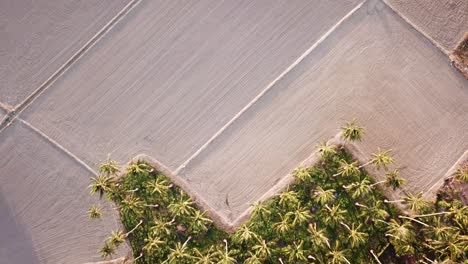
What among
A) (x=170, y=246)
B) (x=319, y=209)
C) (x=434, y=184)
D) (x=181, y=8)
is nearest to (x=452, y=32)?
(x=434, y=184)

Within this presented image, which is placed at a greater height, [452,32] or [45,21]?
[45,21]

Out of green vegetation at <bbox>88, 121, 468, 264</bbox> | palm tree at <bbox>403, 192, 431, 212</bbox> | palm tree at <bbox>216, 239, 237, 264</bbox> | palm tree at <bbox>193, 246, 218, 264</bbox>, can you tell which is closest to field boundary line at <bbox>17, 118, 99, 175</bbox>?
green vegetation at <bbox>88, 121, 468, 264</bbox>

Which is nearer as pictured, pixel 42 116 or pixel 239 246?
pixel 239 246

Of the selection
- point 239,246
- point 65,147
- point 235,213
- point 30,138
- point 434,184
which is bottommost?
point 434,184

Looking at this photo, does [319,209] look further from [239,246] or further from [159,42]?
[159,42]

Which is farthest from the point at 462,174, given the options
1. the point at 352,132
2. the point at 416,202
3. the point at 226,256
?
the point at 226,256

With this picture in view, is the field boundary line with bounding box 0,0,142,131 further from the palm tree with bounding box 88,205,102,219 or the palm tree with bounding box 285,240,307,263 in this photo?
the palm tree with bounding box 285,240,307,263

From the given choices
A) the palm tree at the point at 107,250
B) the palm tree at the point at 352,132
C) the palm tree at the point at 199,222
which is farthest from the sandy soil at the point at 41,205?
the palm tree at the point at 352,132
